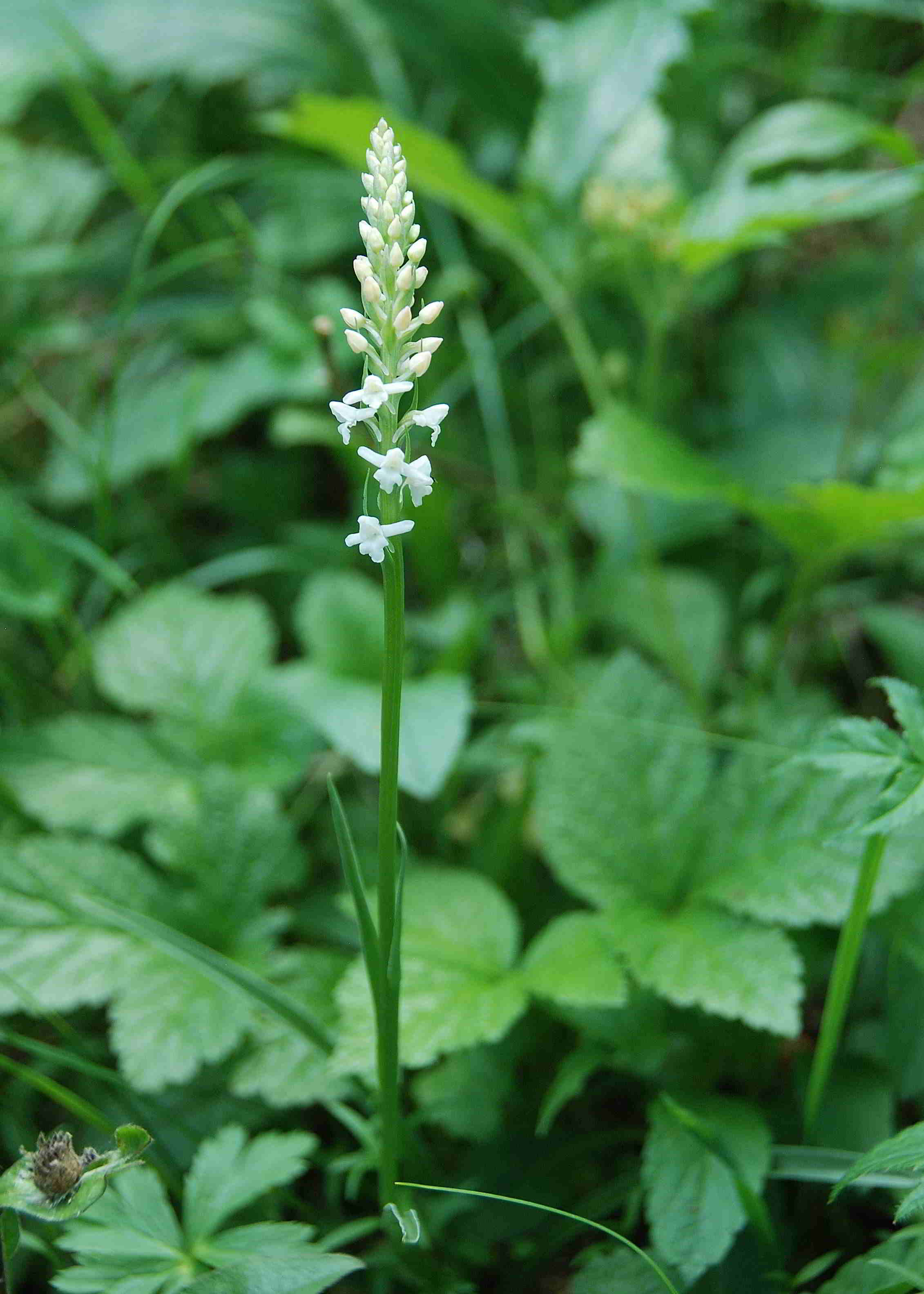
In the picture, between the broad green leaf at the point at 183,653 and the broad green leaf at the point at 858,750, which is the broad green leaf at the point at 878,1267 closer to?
the broad green leaf at the point at 858,750

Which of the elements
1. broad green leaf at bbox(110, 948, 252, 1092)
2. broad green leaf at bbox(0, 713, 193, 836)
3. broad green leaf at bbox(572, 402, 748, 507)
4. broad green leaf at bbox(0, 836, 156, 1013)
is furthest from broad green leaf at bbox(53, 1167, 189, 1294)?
broad green leaf at bbox(572, 402, 748, 507)

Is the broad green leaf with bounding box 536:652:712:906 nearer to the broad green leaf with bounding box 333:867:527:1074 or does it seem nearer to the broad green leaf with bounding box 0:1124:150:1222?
the broad green leaf with bounding box 333:867:527:1074

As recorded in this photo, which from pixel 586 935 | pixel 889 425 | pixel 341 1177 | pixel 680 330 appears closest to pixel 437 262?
pixel 680 330

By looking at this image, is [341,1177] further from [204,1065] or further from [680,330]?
[680,330]

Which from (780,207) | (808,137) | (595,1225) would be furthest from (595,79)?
(595,1225)

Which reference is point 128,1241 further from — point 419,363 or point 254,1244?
point 419,363

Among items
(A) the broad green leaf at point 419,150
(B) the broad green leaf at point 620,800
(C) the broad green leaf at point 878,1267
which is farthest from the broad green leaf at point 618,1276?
(A) the broad green leaf at point 419,150

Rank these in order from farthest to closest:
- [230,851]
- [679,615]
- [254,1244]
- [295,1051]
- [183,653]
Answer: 1. [679,615]
2. [183,653]
3. [230,851]
4. [295,1051]
5. [254,1244]
